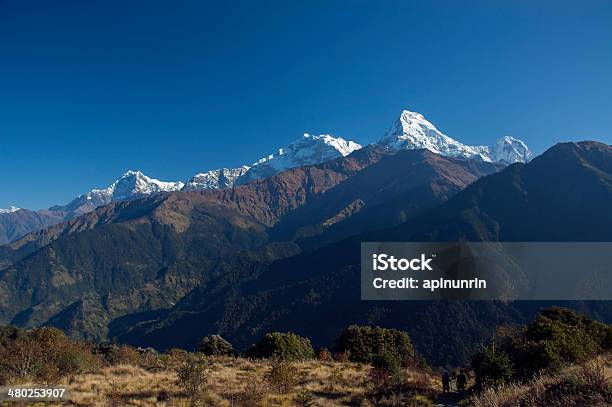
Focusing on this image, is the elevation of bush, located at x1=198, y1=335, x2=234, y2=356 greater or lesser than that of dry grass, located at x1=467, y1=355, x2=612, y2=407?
lesser

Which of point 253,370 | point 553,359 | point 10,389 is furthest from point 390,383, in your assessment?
point 10,389

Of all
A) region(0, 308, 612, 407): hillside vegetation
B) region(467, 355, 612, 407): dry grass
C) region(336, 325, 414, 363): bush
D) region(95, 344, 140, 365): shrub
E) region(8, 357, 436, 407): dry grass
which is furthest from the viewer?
region(336, 325, 414, 363): bush

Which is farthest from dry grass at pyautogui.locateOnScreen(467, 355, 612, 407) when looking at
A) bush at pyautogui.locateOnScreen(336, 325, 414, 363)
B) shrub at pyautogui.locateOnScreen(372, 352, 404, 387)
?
bush at pyautogui.locateOnScreen(336, 325, 414, 363)

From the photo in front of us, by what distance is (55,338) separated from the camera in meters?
38.6

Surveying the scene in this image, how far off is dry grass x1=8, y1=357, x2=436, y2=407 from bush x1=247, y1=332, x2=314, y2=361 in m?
11.2

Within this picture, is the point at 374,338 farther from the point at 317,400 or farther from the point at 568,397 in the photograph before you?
the point at 568,397

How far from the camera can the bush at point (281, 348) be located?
49175mm

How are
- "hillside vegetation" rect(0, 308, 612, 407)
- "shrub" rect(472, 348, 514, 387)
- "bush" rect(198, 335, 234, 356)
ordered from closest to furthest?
"hillside vegetation" rect(0, 308, 612, 407) < "shrub" rect(472, 348, 514, 387) < "bush" rect(198, 335, 234, 356)

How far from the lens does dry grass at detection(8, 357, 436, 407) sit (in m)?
23.8

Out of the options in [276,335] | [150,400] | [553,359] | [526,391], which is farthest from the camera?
[276,335]

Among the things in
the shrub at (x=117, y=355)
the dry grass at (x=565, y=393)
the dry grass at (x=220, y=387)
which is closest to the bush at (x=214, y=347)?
the shrub at (x=117, y=355)

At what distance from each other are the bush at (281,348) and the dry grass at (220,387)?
11.2 m

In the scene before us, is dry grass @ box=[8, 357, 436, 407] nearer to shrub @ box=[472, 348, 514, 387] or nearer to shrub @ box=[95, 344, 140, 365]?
shrub @ box=[472, 348, 514, 387]

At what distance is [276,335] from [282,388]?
26378 millimetres
